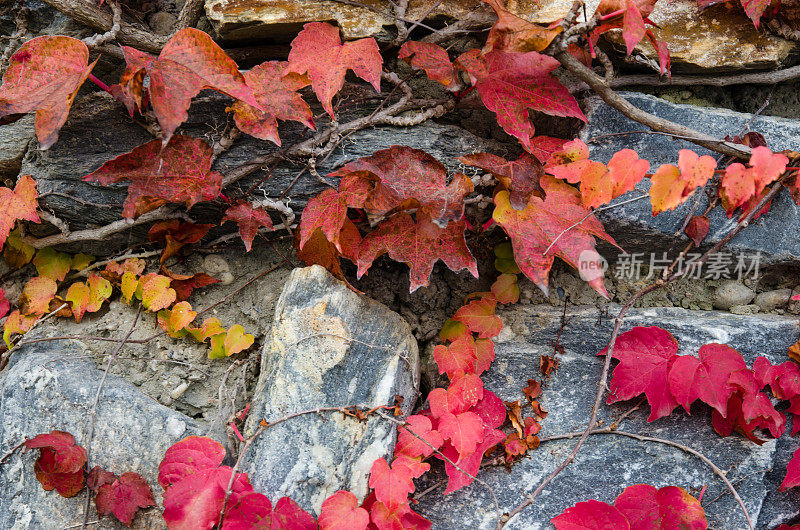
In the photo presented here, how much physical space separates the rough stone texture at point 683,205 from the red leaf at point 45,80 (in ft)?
4.88

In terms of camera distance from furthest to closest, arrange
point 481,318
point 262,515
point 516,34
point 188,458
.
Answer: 1. point 481,318
2. point 516,34
3. point 188,458
4. point 262,515

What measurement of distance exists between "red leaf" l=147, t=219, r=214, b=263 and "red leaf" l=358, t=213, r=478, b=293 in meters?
0.62

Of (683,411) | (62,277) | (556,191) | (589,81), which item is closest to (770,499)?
(683,411)

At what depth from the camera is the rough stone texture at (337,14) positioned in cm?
167

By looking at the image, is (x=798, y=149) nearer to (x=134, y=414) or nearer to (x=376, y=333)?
(x=376, y=333)

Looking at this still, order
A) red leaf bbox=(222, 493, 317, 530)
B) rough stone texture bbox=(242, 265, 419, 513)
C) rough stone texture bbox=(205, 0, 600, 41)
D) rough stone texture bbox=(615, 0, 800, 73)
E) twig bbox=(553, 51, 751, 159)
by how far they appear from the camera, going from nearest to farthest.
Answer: red leaf bbox=(222, 493, 317, 530), rough stone texture bbox=(242, 265, 419, 513), twig bbox=(553, 51, 751, 159), rough stone texture bbox=(205, 0, 600, 41), rough stone texture bbox=(615, 0, 800, 73)

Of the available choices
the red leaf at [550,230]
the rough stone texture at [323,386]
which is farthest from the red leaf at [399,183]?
the rough stone texture at [323,386]

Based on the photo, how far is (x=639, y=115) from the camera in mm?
1657

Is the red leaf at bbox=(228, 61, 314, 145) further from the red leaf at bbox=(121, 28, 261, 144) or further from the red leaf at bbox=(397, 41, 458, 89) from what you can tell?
the red leaf at bbox=(397, 41, 458, 89)

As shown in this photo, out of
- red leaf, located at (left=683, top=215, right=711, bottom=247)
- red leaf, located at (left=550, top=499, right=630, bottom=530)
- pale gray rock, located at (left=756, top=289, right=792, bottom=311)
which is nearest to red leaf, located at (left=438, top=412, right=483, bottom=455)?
red leaf, located at (left=550, top=499, right=630, bottom=530)

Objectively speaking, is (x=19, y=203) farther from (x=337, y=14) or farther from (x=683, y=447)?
(x=683, y=447)

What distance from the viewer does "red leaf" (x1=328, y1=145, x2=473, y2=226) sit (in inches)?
57.1

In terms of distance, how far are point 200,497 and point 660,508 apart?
115 centimetres

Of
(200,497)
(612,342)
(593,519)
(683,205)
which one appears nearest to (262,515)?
(200,497)
